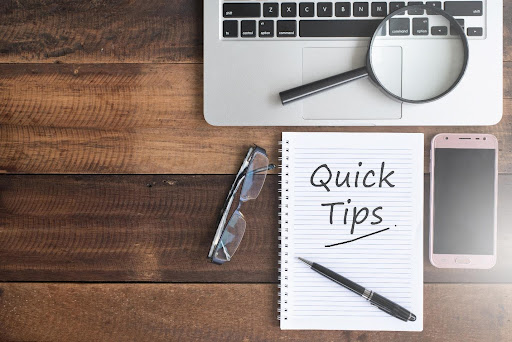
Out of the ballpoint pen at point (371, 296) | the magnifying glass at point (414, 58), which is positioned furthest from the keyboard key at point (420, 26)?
the ballpoint pen at point (371, 296)

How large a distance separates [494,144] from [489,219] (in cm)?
10

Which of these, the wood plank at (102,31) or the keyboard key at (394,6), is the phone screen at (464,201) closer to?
the keyboard key at (394,6)

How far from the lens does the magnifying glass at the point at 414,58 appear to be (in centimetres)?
65

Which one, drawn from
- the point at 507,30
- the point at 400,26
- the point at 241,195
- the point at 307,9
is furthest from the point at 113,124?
the point at 507,30

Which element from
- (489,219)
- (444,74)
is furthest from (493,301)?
(444,74)

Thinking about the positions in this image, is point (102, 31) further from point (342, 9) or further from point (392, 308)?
point (392, 308)

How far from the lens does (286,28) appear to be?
669 millimetres

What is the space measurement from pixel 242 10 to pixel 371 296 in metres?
0.42

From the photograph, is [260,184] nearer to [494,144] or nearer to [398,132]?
[398,132]

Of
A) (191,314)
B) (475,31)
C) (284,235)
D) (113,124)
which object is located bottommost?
(191,314)

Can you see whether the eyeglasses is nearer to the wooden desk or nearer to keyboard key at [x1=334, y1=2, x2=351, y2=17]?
→ the wooden desk

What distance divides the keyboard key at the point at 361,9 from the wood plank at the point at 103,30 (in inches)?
8.4

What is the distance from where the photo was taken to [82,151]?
714 mm

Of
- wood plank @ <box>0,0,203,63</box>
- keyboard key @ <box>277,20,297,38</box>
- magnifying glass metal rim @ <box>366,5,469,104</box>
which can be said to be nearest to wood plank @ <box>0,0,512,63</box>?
wood plank @ <box>0,0,203,63</box>
